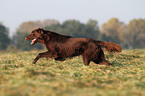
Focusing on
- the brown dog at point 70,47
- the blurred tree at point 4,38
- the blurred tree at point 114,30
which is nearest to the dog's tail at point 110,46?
the brown dog at point 70,47

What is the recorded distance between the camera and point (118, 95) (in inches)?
126


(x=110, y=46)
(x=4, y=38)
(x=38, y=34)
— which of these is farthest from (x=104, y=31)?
(x=38, y=34)

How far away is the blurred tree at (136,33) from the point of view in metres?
52.1

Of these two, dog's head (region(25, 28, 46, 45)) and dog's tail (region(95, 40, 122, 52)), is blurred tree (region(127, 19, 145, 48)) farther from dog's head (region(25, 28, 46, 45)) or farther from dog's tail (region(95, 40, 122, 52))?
dog's head (region(25, 28, 46, 45))

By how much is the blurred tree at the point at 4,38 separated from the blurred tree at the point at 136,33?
3665cm

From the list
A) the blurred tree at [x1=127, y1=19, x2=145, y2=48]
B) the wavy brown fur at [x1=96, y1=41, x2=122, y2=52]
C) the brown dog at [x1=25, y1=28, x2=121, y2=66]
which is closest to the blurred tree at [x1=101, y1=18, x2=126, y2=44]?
the blurred tree at [x1=127, y1=19, x2=145, y2=48]

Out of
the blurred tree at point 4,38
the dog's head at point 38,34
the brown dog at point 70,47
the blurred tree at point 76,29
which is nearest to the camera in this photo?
the brown dog at point 70,47

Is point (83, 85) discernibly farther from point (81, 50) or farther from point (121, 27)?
point (121, 27)

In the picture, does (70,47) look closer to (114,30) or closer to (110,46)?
(110,46)

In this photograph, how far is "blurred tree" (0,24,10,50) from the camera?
4542cm

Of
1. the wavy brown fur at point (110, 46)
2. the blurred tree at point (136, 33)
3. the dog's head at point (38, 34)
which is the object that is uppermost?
the blurred tree at point (136, 33)

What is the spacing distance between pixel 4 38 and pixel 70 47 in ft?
143

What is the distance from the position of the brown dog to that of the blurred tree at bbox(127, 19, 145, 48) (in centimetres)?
4781

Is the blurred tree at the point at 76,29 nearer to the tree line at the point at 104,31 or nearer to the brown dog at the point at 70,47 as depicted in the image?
the tree line at the point at 104,31
